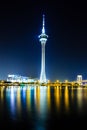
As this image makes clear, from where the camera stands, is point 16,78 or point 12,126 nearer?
point 12,126

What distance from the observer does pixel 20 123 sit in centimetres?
1800

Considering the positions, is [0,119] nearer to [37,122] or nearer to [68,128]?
[37,122]

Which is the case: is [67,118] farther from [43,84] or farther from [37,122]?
[43,84]

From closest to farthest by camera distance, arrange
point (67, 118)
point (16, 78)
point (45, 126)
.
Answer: point (45, 126), point (67, 118), point (16, 78)

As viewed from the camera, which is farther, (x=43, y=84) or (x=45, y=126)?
(x=43, y=84)

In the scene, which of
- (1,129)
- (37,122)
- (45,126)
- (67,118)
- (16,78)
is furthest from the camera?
(16,78)

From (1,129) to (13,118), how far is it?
4290 millimetres

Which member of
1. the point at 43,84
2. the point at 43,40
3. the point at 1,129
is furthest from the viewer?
the point at 43,40

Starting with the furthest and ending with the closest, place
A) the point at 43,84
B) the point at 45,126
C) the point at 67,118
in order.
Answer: the point at 43,84 < the point at 67,118 < the point at 45,126

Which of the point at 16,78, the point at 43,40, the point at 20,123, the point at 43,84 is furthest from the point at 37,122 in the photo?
the point at 16,78

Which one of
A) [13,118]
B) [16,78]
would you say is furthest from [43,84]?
[13,118]

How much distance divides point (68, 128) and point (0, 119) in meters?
5.35

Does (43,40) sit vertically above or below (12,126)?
above

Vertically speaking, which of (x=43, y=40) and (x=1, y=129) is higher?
(x=43, y=40)
